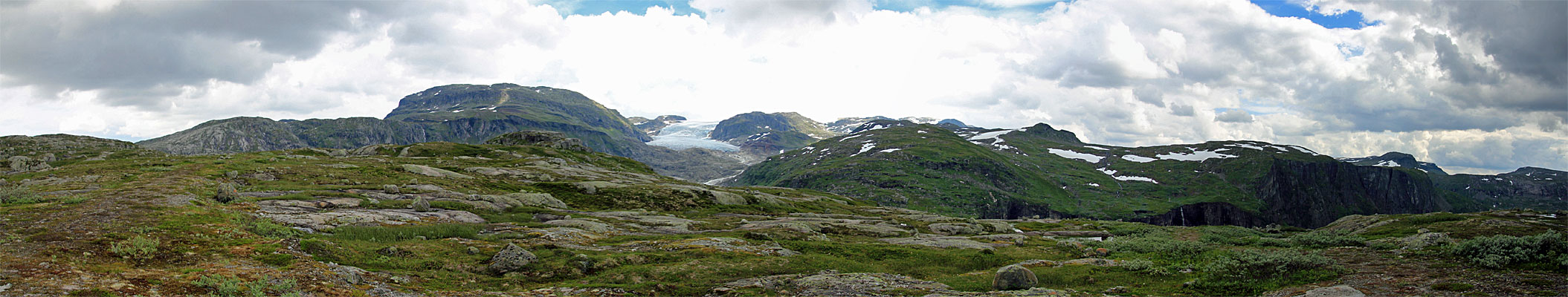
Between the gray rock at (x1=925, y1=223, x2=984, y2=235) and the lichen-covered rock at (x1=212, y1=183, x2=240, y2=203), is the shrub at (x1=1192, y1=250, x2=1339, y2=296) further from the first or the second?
the lichen-covered rock at (x1=212, y1=183, x2=240, y2=203)

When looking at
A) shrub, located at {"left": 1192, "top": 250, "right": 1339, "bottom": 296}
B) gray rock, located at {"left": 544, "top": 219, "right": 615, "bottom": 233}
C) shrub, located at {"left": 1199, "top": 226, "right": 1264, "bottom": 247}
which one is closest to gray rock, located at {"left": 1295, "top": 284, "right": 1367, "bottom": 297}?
shrub, located at {"left": 1192, "top": 250, "right": 1339, "bottom": 296}

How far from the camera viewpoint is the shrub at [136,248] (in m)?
18.8

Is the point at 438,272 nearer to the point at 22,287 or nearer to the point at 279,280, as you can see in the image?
the point at 279,280

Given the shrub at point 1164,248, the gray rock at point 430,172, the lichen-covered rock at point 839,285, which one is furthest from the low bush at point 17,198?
the shrub at point 1164,248

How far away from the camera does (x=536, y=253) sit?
2883cm

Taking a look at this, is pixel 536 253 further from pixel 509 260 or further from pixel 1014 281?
pixel 1014 281

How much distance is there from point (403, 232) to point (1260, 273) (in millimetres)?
38776

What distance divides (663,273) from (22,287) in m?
17.4

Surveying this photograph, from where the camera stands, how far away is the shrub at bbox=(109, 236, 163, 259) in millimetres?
18844

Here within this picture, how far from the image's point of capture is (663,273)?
1022 inches

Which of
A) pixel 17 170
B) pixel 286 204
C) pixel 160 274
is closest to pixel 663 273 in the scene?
pixel 160 274

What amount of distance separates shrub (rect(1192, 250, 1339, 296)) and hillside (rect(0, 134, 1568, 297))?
3.2 inches

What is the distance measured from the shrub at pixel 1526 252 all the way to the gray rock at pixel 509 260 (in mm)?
37685

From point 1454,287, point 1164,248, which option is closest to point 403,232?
point 1164,248
